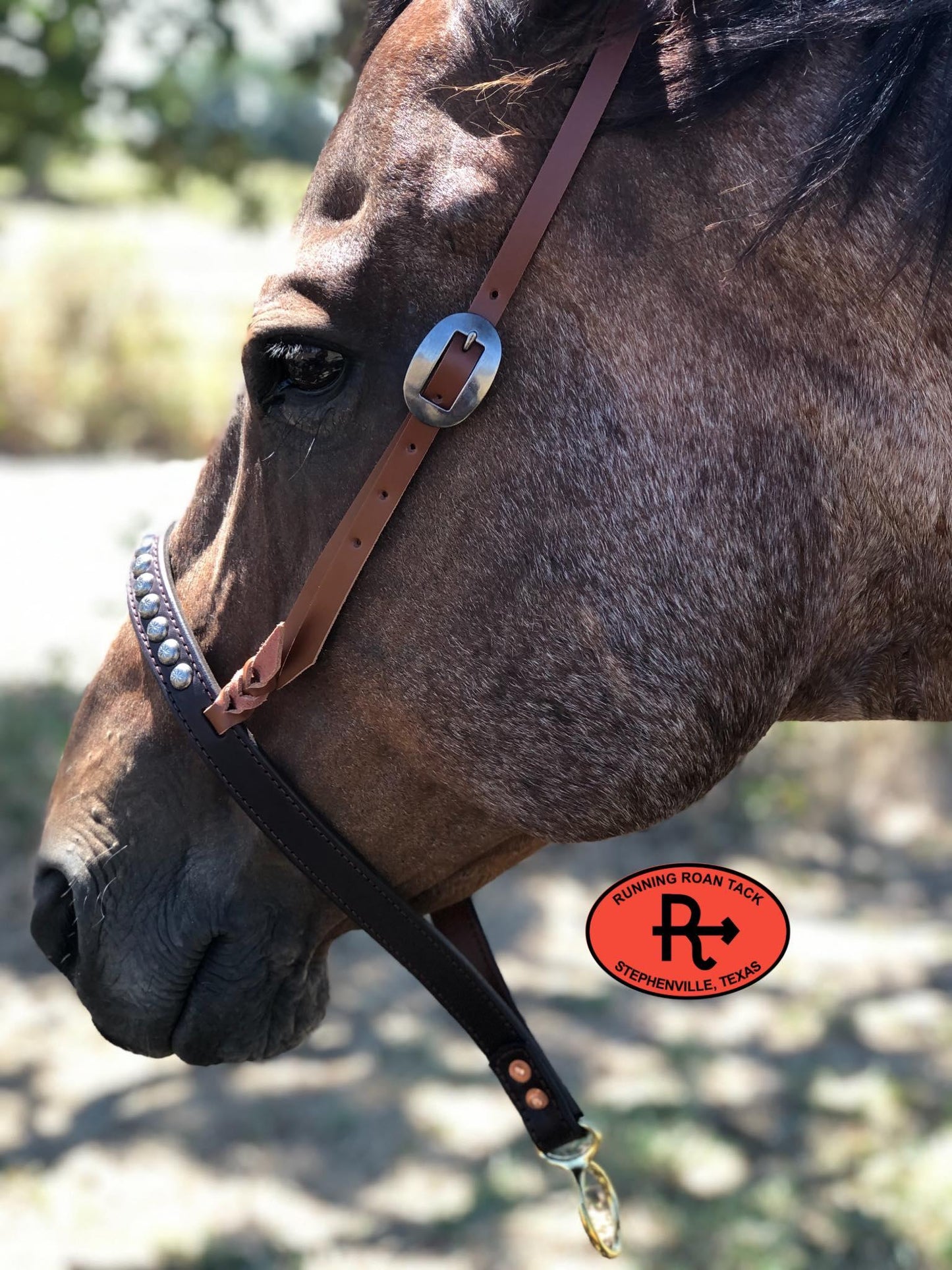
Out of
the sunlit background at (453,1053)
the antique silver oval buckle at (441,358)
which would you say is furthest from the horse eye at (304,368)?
the sunlit background at (453,1053)

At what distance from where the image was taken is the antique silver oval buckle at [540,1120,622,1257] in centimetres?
166

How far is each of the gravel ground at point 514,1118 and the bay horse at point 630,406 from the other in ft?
2.61

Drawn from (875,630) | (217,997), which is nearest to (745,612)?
(875,630)

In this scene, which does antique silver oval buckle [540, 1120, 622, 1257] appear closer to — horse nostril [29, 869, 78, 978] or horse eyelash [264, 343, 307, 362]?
horse nostril [29, 869, 78, 978]

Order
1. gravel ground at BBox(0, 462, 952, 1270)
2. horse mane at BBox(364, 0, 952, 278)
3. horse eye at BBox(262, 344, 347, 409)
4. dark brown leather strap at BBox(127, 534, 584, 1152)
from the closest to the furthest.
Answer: horse mane at BBox(364, 0, 952, 278) < horse eye at BBox(262, 344, 347, 409) < dark brown leather strap at BBox(127, 534, 584, 1152) < gravel ground at BBox(0, 462, 952, 1270)

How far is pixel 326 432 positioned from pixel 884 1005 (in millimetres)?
4033

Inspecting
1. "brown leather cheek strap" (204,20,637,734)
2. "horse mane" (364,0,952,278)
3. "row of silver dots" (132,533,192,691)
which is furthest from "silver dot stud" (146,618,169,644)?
"horse mane" (364,0,952,278)

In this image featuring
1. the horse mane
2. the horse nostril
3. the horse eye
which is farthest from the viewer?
the horse nostril

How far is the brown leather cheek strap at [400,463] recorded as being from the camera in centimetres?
137

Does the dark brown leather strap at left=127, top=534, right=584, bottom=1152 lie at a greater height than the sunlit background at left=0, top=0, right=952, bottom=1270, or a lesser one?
greater

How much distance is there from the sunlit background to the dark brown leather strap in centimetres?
40

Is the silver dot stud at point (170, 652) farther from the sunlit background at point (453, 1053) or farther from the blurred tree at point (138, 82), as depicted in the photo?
the blurred tree at point (138, 82)

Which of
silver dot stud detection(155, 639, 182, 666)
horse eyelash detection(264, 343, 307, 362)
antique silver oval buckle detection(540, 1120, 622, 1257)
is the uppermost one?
horse eyelash detection(264, 343, 307, 362)

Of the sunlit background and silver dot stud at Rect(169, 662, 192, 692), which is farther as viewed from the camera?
the sunlit background
